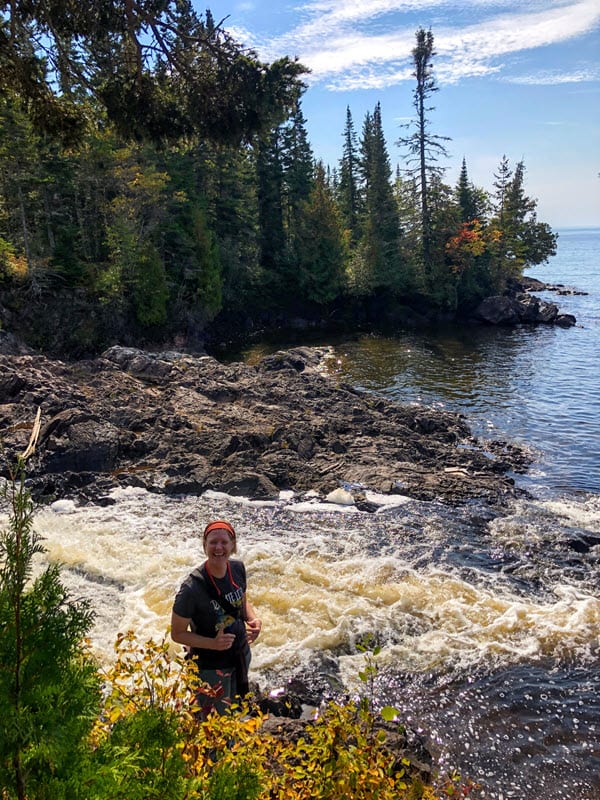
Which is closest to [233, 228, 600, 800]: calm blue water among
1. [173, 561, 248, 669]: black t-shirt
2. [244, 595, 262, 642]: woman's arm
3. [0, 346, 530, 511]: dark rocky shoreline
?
[0, 346, 530, 511]: dark rocky shoreline

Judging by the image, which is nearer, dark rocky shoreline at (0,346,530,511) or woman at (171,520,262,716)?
woman at (171,520,262,716)

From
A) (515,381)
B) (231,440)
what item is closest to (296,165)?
(515,381)

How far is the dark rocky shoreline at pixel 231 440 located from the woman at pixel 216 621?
813 cm

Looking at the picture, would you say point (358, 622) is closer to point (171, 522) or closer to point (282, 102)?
point (171, 522)

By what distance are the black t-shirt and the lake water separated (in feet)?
8.43

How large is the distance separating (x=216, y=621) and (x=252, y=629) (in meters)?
0.44

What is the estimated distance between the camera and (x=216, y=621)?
489 cm

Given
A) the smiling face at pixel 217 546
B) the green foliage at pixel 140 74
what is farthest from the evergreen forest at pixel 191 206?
the smiling face at pixel 217 546

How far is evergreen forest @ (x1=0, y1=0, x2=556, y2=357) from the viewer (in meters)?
7.50

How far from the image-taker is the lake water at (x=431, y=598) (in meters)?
6.64

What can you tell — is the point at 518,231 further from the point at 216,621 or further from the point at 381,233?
the point at 216,621

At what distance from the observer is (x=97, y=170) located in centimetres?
3103

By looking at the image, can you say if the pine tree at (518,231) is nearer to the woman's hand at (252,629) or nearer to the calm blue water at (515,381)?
the calm blue water at (515,381)

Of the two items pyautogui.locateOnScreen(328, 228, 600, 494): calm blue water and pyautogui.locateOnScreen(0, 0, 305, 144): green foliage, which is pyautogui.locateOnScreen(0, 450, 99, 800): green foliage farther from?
pyautogui.locateOnScreen(328, 228, 600, 494): calm blue water
